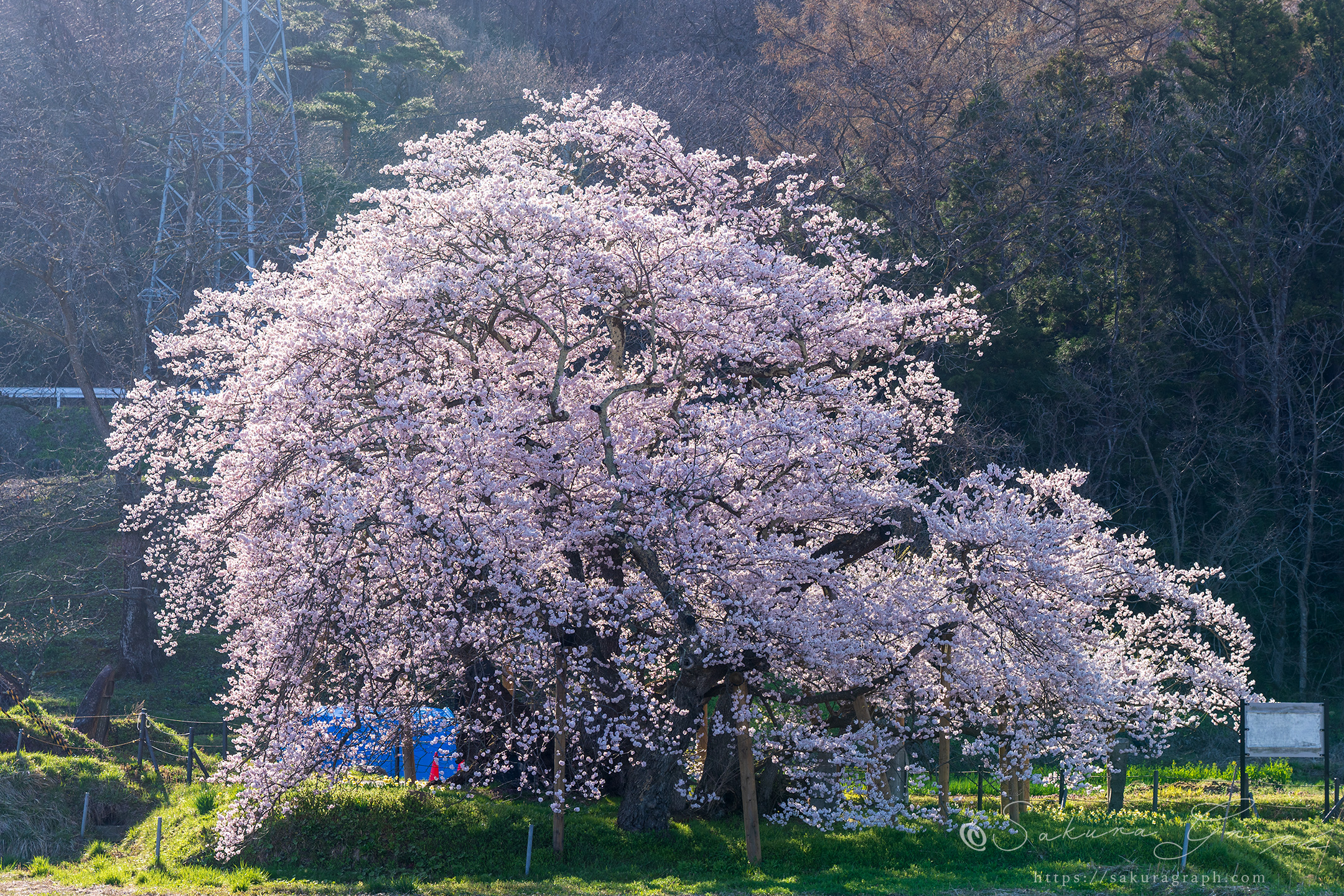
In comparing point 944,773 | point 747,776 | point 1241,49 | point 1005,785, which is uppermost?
point 1241,49

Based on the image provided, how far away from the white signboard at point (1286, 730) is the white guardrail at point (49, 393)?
2517cm

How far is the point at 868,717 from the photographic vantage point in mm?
12211

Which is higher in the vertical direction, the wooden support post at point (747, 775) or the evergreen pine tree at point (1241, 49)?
the evergreen pine tree at point (1241, 49)

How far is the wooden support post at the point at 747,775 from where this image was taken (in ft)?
36.0

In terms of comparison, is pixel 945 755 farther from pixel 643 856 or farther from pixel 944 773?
pixel 643 856

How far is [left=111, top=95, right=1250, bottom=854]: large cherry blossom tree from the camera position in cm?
997

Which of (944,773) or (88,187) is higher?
(88,187)

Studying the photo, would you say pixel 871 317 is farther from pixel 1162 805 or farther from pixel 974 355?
pixel 974 355

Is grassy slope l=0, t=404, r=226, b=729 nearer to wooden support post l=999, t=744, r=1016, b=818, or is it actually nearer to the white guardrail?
the white guardrail

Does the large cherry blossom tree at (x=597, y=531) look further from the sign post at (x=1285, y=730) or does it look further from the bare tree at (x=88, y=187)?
the bare tree at (x=88, y=187)

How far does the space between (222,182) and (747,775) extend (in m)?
19.2

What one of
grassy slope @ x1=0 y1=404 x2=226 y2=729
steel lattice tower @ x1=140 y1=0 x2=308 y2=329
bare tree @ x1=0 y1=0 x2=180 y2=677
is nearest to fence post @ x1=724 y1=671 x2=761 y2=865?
grassy slope @ x1=0 y1=404 x2=226 y2=729

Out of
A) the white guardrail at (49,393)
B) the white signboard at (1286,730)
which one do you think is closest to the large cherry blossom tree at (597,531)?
the white signboard at (1286,730)

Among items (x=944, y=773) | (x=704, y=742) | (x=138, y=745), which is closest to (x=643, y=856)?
(x=704, y=742)
